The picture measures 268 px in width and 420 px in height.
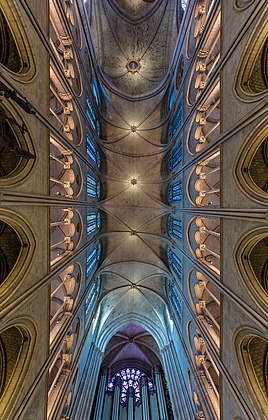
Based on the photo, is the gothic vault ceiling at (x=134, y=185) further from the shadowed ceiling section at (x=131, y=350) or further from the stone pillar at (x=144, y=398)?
the stone pillar at (x=144, y=398)

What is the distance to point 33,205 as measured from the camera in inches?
235

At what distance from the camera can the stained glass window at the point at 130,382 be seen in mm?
16719

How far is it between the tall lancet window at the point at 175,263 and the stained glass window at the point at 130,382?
30.1 ft

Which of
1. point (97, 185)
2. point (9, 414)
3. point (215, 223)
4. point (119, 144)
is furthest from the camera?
point (119, 144)

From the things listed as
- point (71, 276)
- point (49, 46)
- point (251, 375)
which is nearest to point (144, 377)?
point (71, 276)

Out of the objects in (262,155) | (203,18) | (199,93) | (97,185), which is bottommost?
(262,155)

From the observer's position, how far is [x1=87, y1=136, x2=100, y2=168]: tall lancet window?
1222 cm

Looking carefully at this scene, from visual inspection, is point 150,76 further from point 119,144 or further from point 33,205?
point 33,205

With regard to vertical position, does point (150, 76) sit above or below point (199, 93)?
above

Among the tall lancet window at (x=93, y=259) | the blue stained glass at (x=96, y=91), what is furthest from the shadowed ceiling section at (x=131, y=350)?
the blue stained glass at (x=96, y=91)

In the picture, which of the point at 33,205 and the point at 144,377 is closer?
the point at 33,205

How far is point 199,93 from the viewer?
898 cm

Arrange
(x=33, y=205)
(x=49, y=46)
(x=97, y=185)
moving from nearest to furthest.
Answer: (x=33, y=205) < (x=49, y=46) < (x=97, y=185)

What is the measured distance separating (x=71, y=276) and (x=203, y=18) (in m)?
10.3
